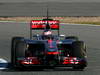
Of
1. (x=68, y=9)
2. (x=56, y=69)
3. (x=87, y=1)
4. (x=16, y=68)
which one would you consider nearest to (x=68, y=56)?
(x=56, y=69)

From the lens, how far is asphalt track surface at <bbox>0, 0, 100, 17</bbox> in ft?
89.0

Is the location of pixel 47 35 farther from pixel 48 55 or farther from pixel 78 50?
pixel 78 50

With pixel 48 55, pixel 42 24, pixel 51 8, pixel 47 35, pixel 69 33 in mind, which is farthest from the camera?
pixel 51 8

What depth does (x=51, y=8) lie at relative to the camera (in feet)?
92.8

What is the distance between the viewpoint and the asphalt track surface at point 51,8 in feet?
89.0

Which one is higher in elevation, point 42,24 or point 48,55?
point 42,24

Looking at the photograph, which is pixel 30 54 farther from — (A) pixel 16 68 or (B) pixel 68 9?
(B) pixel 68 9

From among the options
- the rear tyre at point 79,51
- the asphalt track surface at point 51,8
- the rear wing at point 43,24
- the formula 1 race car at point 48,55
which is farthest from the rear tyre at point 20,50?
the asphalt track surface at point 51,8

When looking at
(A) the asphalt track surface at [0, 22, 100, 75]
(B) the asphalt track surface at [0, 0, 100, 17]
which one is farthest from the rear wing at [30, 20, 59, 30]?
(B) the asphalt track surface at [0, 0, 100, 17]

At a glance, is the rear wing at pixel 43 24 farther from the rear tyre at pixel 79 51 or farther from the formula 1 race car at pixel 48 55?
the rear tyre at pixel 79 51

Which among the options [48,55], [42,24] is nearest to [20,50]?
[48,55]

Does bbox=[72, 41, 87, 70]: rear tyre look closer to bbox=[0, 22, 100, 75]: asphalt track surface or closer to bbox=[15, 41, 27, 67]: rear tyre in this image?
bbox=[15, 41, 27, 67]: rear tyre

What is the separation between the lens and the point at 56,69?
490 inches

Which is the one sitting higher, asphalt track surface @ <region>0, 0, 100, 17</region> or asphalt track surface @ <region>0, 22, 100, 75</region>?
asphalt track surface @ <region>0, 0, 100, 17</region>
